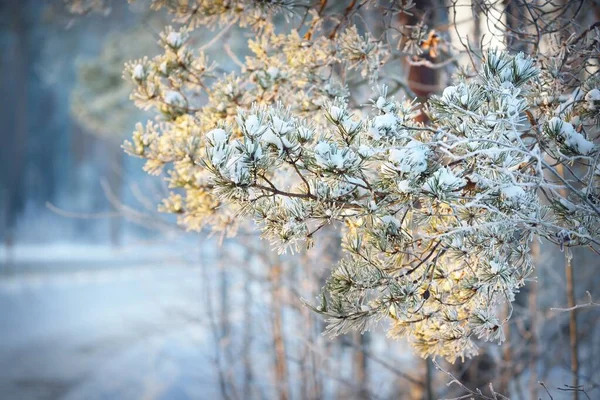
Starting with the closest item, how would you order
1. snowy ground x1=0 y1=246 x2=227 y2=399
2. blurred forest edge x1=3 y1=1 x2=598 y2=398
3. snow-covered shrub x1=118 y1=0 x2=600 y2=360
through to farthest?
snow-covered shrub x1=118 y1=0 x2=600 y2=360 < blurred forest edge x1=3 y1=1 x2=598 y2=398 < snowy ground x1=0 y1=246 x2=227 y2=399

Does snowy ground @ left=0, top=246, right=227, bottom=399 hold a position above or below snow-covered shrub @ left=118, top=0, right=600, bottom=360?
below

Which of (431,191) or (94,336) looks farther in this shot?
(94,336)

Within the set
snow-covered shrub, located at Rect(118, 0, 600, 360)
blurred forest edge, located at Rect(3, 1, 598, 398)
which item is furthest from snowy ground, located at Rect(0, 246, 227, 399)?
snow-covered shrub, located at Rect(118, 0, 600, 360)

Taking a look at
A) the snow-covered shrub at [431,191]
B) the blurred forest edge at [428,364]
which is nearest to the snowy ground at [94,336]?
the blurred forest edge at [428,364]

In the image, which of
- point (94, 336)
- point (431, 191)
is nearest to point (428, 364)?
point (431, 191)

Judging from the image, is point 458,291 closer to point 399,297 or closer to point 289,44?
point 399,297

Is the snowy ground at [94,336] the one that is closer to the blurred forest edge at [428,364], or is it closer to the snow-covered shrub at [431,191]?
the blurred forest edge at [428,364]

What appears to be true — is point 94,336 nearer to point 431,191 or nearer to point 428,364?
point 428,364

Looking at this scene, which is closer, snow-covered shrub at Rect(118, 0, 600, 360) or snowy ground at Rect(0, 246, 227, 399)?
snow-covered shrub at Rect(118, 0, 600, 360)

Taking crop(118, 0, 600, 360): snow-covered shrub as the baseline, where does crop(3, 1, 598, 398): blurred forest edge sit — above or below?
below

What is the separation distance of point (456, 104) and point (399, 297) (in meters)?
0.65

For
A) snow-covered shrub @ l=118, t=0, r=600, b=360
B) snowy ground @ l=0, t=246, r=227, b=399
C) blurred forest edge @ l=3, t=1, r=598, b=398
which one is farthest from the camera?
snowy ground @ l=0, t=246, r=227, b=399

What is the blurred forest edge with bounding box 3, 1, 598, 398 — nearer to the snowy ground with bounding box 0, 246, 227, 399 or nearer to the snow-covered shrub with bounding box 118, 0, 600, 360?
the snow-covered shrub with bounding box 118, 0, 600, 360

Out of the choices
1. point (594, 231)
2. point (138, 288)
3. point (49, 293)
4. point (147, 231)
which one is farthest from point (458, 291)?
point (147, 231)
